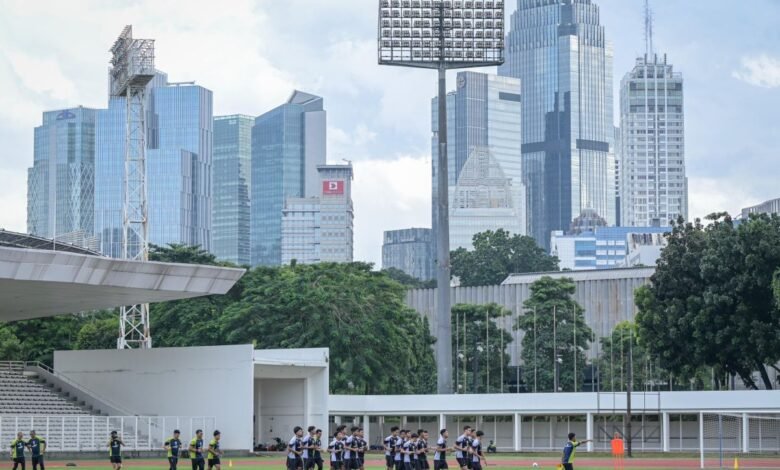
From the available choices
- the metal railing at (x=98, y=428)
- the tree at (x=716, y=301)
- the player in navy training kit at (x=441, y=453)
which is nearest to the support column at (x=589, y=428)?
the tree at (x=716, y=301)

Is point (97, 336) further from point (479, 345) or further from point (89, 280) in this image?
point (89, 280)

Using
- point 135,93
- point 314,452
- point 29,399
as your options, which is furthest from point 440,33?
point 314,452

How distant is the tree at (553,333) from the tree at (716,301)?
2244 cm

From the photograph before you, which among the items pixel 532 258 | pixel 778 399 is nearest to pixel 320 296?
pixel 778 399

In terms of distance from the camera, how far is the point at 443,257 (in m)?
75.1

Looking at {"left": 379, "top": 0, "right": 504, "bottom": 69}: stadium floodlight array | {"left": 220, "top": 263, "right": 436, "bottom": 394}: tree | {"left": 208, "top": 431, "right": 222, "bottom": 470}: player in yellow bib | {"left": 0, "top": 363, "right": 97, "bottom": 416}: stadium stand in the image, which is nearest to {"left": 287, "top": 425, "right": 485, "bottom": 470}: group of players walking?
{"left": 208, "top": 431, "right": 222, "bottom": 470}: player in yellow bib

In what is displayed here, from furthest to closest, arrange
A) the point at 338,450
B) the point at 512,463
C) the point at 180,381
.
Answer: the point at 180,381, the point at 512,463, the point at 338,450

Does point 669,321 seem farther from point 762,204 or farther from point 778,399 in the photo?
point 762,204

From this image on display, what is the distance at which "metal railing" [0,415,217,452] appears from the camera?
5119 centimetres

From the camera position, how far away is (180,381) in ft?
187

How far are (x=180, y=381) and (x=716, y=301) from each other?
25.0 metres

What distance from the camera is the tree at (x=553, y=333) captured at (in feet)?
303

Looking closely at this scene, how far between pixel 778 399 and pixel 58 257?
30347 millimetres

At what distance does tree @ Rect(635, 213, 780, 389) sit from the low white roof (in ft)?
80.9
